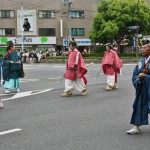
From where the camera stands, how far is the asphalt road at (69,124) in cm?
632

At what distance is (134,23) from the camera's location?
4622 centimetres

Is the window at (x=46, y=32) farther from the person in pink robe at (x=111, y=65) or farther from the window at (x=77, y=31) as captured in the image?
the person in pink robe at (x=111, y=65)

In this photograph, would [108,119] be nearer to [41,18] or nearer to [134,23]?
[134,23]

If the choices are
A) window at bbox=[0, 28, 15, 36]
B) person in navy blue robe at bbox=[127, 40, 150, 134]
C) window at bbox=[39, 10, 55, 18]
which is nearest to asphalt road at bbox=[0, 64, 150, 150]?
person in navy blue robe at bbox=[127, 40, 150, 134]

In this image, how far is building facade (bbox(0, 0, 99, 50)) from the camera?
195ft

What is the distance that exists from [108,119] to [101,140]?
6.19 feet

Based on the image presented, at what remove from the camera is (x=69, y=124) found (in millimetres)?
7926

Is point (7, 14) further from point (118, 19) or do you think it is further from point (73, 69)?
point (73, 69)

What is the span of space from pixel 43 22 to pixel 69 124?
53.7m

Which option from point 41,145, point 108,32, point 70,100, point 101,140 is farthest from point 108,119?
point 108,32

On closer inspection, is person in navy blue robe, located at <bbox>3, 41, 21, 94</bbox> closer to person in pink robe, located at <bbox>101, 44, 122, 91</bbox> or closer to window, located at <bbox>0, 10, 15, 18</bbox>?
person in pink robe, located at <bbox>101, 44, 122, 91</bbox>

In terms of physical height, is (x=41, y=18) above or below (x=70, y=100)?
above

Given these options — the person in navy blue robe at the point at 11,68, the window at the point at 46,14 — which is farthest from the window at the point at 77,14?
the person in navy blue robe at the point at 11,68

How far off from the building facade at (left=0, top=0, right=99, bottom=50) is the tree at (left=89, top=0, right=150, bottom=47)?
12.0m
